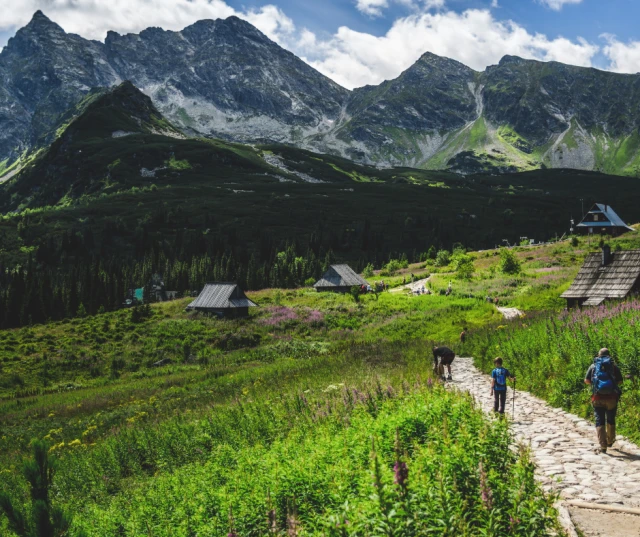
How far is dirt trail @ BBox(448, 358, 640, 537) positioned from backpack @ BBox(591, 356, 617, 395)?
118cm

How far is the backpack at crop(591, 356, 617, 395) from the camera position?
10969mm

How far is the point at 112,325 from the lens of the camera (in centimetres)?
6291

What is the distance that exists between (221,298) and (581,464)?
56.4m

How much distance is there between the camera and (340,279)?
76.5 meters

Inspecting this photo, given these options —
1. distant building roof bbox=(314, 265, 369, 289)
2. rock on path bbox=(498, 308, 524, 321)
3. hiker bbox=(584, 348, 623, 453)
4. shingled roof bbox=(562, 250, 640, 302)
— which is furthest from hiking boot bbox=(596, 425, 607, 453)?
distant building roof bbox=(314, 265, 369, 289)

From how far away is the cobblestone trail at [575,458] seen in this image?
816 cm

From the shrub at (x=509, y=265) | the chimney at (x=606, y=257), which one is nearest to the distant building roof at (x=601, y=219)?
the shrub at (x=509, y=265)

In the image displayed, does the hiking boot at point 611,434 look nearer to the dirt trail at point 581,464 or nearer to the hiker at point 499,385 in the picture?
the dirt trail at point 581,464

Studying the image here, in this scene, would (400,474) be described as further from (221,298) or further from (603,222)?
(603,222)

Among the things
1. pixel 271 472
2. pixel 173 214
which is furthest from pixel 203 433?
pixel 173 214

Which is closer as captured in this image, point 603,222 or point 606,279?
point 606,279

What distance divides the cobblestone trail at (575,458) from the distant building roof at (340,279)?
2376 inches

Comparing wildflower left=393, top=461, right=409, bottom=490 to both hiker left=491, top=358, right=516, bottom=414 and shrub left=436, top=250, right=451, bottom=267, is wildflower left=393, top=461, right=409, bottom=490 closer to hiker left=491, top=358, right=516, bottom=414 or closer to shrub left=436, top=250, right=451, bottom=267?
hiker left=491, top=358, right=516, bottom=414

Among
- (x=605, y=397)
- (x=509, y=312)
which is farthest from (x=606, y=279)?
(x=605, y=397)
